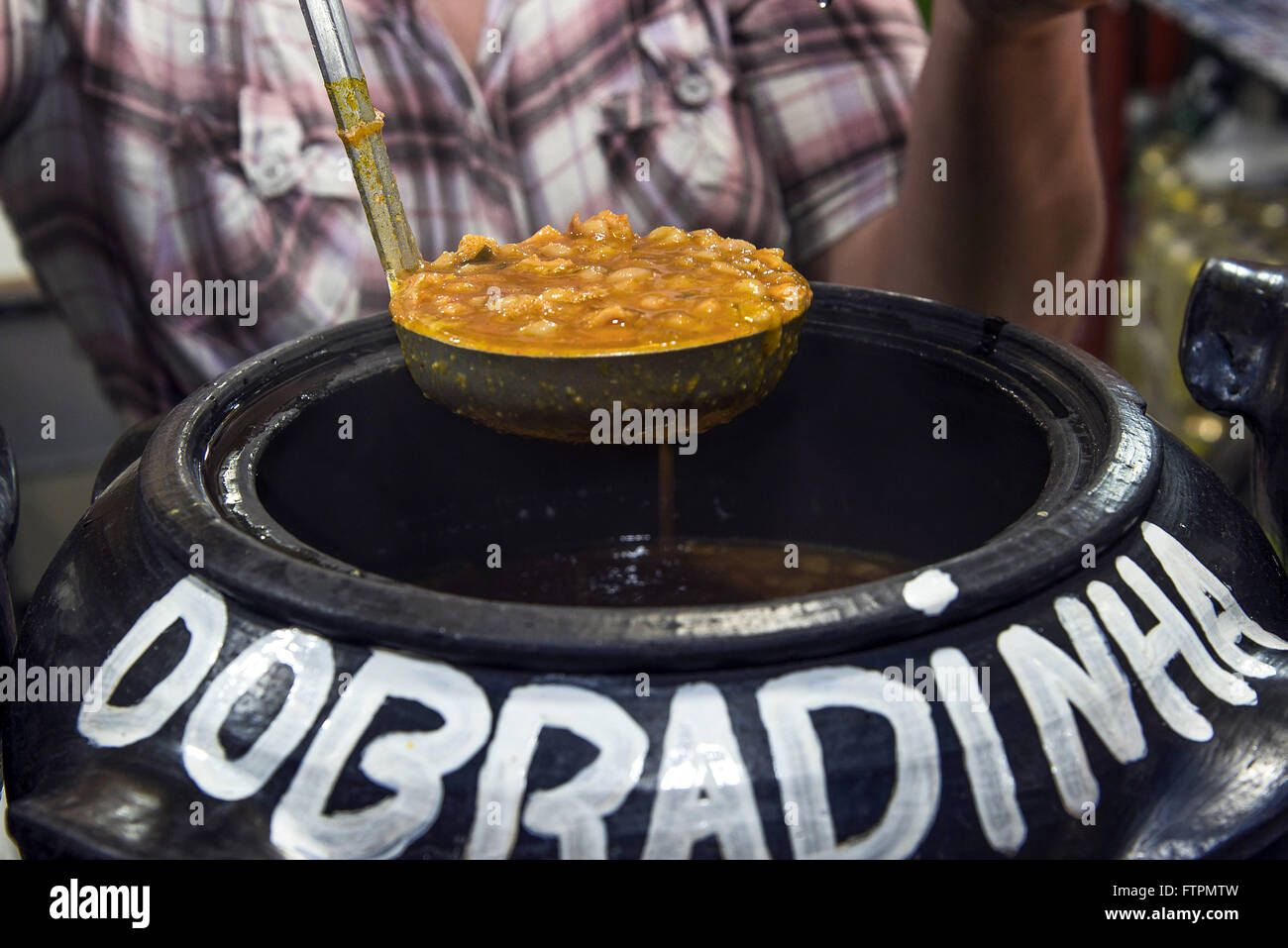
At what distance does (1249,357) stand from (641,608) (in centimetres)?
60

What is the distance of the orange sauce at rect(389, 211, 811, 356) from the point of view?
1.03m

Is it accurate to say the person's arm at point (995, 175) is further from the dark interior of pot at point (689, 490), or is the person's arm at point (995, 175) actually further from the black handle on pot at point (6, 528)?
the black handle on pot at point (6, 528)

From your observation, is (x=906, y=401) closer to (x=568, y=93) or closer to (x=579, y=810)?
(x=579, y=810)

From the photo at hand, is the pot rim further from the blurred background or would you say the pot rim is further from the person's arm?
the blurred background

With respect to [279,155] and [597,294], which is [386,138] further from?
[597,294]

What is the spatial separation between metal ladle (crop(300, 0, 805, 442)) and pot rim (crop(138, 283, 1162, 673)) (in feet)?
0.74

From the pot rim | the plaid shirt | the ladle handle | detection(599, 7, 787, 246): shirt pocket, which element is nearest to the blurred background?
the plaid shirt

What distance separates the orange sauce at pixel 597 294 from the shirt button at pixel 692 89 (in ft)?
2.79

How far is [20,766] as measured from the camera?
898 millimetres

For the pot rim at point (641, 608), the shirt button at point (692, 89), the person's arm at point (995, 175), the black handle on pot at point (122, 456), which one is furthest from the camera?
the shirt button at point (692, 89)

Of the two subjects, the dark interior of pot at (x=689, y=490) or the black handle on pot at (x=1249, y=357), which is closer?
the black handle on pot at (x=1249, y=357)

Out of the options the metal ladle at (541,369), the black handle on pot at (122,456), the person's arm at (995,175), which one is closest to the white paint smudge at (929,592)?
the metal ladle at (541,369)

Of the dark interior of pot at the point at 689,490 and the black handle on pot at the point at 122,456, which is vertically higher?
the black handle on pot at the point at 122,456

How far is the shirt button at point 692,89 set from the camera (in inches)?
79.4
